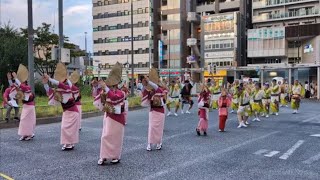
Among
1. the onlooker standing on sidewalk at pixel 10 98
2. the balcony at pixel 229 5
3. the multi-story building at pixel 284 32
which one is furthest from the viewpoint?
the balcony at pixel 229 5

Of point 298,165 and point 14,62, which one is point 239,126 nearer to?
point 298,165

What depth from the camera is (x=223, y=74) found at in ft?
202

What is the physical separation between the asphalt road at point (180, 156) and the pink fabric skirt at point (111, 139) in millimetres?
262

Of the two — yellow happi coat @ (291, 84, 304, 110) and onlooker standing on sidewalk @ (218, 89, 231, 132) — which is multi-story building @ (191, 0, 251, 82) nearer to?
yellow happi coat @ (291, 84, 304, 110)

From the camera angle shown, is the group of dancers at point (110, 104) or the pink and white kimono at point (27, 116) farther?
the pink and white kimono at point (27, 116)

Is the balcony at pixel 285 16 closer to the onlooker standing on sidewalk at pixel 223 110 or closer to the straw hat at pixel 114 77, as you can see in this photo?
the onlooker standing on sidewalk at pixel 223 110

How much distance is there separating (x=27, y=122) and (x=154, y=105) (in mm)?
3965

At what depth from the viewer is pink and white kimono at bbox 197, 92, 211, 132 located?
39.8 ft

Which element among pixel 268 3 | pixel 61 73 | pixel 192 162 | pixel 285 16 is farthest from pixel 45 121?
pixel 268 3

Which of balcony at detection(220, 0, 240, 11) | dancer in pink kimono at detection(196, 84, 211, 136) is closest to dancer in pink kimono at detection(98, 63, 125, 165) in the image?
dancer in pink kimono at detection(196, 84, 211, 136)

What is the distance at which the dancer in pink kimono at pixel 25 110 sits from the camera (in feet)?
36.6

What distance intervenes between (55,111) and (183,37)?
56.3 metres

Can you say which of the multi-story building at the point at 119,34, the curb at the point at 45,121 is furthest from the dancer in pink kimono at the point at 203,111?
the multi-story building at the point at 119,34

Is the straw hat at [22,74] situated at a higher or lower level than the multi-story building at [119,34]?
lower
